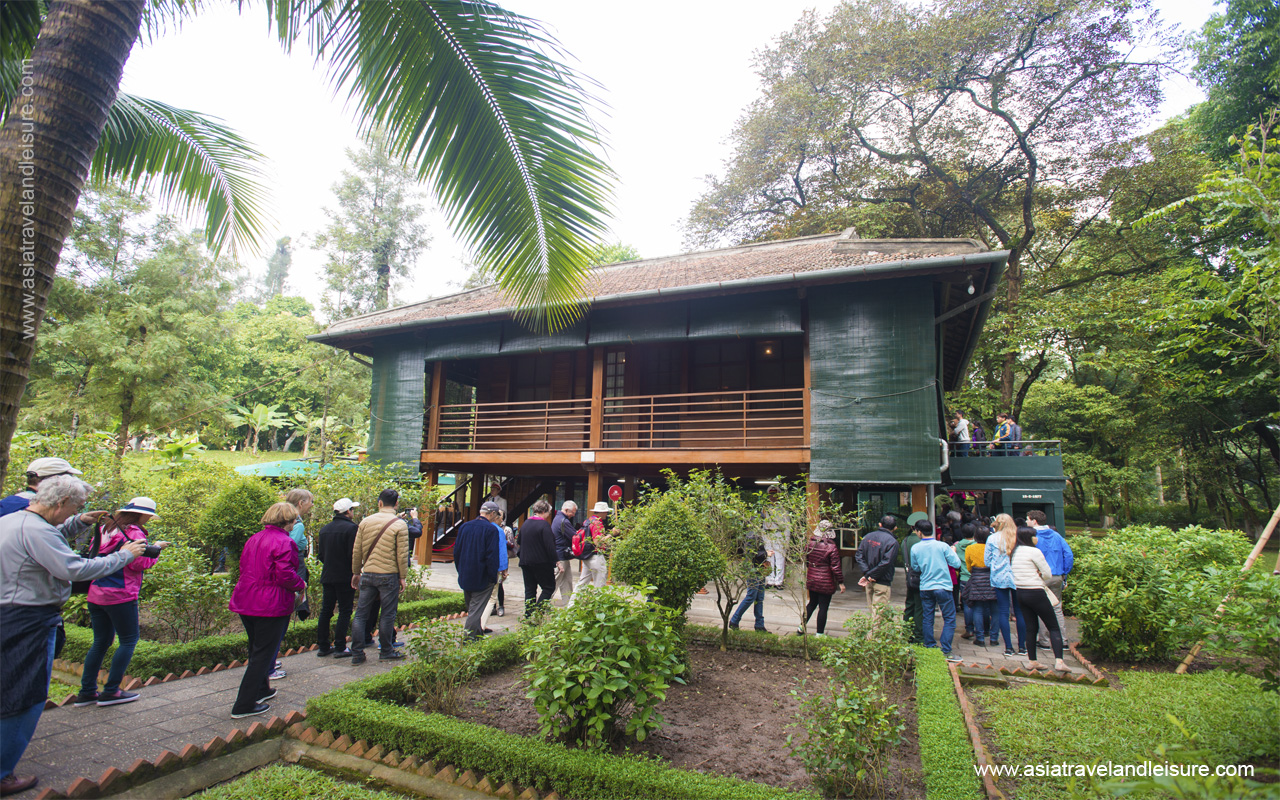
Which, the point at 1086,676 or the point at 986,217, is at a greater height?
the point at 986,217

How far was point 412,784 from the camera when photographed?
11.5ft

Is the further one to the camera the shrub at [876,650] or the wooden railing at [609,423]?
the wooden railing at [609,423]

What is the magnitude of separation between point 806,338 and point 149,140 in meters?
9.59

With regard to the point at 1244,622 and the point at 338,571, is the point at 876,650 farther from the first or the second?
the point at 338,571

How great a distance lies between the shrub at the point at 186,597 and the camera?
20.0 feet

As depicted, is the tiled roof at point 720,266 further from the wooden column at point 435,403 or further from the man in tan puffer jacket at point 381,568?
the man in tan puffer jacket at point 381,568

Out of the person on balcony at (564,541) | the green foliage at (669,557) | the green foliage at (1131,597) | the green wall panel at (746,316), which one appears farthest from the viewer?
the green wall panel at (746,316)

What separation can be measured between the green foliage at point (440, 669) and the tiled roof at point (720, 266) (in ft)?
19.2

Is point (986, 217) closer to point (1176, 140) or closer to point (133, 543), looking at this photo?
point (1176, 140)

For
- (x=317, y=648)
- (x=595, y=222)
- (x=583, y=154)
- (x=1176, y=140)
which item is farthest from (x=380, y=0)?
(x=1176, y=140)

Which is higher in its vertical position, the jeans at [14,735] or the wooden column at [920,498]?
the wooden column at [920,498]

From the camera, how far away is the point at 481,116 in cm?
308

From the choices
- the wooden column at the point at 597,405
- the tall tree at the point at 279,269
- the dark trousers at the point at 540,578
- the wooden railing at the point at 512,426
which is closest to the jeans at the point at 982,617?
the dark trousers at the point at 540,578

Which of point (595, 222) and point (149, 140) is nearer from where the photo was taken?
point (595, 222)
